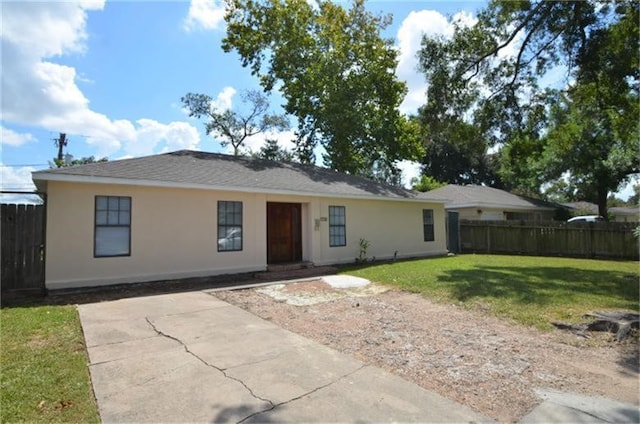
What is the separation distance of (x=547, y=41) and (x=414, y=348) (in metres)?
12.3

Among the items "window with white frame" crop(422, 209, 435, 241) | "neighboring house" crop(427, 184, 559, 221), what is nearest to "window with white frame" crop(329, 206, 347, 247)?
"window with white frame" crop(422, 209, 435, 241)

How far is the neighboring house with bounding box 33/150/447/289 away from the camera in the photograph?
8.06 metres

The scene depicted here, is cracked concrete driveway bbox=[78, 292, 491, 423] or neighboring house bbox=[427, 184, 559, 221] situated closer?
cracked concrete driveway bbox=[78, 292, 491, 423]

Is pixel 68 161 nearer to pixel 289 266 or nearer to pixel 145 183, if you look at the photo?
pixel 145 183

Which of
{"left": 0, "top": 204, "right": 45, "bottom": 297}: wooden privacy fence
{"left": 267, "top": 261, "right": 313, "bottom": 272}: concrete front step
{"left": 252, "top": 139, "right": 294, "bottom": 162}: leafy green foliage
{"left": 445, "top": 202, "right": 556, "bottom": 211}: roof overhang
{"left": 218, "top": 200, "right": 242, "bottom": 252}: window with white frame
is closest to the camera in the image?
{"left": 0, "top": 204, "right": 45, "bottom": 297}: wooden privacy fence

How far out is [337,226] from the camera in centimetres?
1308

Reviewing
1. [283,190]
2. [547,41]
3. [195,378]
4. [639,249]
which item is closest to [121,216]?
[283,190]

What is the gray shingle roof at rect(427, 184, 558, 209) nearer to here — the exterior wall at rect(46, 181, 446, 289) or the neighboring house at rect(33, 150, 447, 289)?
the neighboring house at rect(33, 150, 447, 289)

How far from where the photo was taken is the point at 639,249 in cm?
1455

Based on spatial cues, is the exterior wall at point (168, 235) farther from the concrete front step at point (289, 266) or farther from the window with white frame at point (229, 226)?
the concrete front step at point (289, 266)

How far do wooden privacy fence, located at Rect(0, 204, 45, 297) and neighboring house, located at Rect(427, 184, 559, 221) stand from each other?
1611 centimetres

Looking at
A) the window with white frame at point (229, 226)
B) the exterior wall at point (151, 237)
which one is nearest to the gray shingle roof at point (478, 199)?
the window with white frame at point (229, 226)

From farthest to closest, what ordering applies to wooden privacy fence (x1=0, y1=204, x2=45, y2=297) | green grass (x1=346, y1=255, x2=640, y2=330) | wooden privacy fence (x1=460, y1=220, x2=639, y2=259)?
wooden privacy fence (x1=460, y1=220, x2=639, y2=259) < wooden privacy fence (x1=0, y1=204, x2=45, y2=297) < green grass (x1=346, y1=255, x2=640, y2=330)

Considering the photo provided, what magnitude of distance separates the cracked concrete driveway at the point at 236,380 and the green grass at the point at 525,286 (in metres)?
3.59
